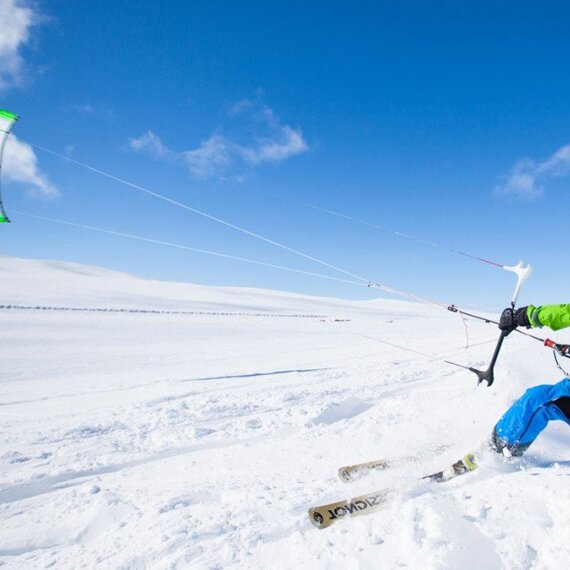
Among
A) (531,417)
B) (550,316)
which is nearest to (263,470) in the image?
(531,417)

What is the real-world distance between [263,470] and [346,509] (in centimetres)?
124

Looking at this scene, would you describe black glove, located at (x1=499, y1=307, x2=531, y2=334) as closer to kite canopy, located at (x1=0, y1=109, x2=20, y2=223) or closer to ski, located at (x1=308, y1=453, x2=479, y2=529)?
ski, located at (x1=308, y1=453, x2=479, y2=529)

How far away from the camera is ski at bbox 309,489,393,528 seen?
2.76 m

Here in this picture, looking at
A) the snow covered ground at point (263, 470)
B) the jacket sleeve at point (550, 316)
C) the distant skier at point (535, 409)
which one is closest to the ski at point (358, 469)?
the snow covered ground at point (263, 470)

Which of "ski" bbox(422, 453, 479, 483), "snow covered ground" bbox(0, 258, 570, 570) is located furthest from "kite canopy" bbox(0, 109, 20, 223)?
"ski" bbox(422, 453, 479, 483)

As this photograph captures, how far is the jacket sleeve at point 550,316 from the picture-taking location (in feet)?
11.6

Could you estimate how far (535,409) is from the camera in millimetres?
3688

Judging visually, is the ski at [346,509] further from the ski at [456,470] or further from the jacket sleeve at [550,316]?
the jacket sleeve at [550,316]

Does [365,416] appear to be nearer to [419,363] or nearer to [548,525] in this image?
[548,525]

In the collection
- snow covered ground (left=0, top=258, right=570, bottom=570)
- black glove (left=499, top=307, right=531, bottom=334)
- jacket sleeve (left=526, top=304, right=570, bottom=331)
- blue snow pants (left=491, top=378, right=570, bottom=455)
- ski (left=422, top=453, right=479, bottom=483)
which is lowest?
snow covered ground (left=0, top=258, right=570, bottom=570)

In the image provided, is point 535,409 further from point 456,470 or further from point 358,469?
point 358,469

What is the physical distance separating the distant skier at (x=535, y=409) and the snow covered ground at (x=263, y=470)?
213 millimetres

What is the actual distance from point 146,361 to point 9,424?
5909 mm

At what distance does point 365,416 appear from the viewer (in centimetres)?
573
